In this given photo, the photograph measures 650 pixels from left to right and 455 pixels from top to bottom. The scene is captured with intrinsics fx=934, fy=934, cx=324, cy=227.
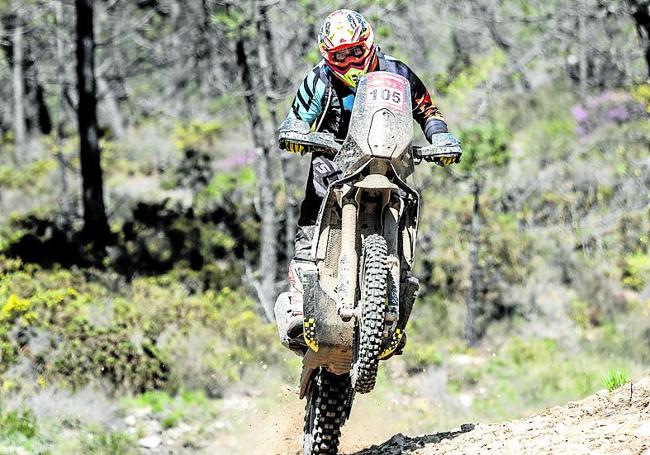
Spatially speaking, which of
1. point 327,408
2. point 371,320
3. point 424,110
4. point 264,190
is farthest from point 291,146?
point 264,190

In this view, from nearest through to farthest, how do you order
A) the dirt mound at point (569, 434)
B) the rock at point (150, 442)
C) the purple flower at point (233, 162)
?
the dirt mound at point (569, 434) < the rock at point (150, 442) < the purple flower at point (233, 162)

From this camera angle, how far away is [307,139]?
643cm

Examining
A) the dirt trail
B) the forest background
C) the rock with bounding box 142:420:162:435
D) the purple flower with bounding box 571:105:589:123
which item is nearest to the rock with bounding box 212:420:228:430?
the forest background

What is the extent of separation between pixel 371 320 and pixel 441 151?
1.38 meters

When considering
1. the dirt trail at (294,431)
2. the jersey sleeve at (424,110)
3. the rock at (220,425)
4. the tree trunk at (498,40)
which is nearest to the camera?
the jersey sleeve at (424,110)

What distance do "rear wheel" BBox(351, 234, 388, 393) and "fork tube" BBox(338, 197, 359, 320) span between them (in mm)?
231

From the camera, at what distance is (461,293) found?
15.6m

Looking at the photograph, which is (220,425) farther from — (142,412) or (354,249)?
(354,249)

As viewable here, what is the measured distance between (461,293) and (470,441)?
29.3 feet

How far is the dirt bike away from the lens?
5938 mm

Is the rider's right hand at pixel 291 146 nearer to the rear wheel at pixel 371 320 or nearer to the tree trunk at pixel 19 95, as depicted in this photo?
the rear wheel at pixel 371 320

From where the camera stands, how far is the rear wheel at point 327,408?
6.77m

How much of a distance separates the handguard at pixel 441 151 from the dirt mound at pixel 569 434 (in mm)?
1954

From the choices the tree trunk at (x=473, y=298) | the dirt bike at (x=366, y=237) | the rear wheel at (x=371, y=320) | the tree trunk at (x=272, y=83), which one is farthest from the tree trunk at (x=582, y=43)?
the rear wheel at (x=371, y=320)
